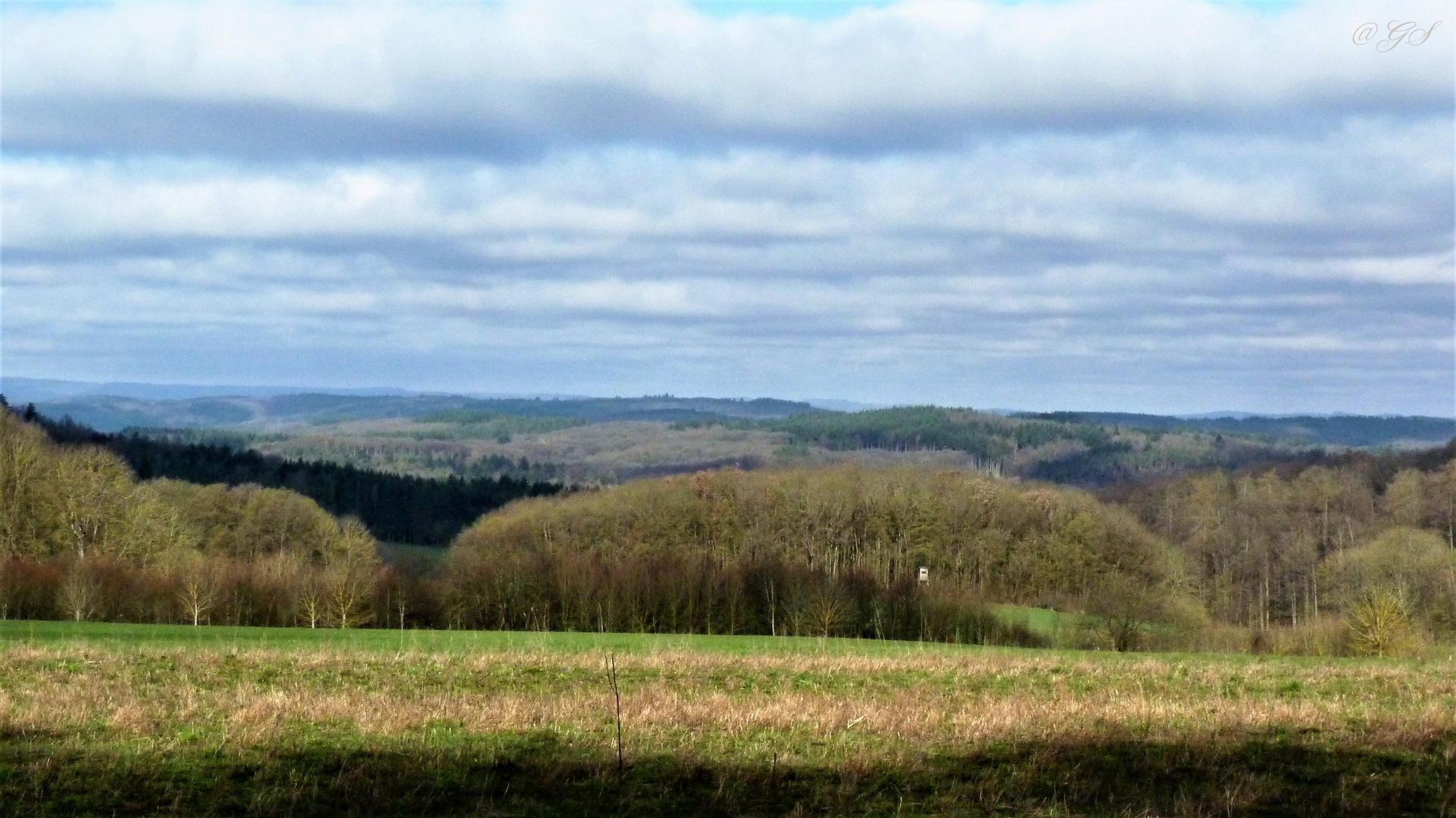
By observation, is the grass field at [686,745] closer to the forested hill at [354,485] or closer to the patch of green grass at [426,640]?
the patch of green grass at [426,640]

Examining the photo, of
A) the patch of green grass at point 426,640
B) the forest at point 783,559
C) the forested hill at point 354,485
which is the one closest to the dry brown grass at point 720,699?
the patch of green grass at point 426,640

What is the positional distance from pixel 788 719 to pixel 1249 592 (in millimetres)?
115249

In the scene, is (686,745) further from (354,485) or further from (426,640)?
(354,485)

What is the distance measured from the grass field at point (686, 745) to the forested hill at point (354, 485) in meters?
135

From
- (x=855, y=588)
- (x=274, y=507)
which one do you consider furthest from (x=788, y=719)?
(x=274, y=507)

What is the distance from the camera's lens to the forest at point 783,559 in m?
64.9

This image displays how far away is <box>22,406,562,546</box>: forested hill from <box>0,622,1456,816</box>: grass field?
135 metres

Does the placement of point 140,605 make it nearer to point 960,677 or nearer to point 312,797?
point 960,677

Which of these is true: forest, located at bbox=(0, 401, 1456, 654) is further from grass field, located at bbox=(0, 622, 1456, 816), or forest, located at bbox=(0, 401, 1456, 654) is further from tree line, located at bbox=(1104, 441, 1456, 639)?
grass field, located at bbox=(0, 622, 1456, 816)

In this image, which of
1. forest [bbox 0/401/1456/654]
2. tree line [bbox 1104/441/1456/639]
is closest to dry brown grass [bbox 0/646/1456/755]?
forest [bbox 0/401/1456/654]

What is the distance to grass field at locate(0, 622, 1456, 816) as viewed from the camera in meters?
11.4

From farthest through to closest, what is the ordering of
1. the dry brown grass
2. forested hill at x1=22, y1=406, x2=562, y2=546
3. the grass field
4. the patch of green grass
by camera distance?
forested hill at x1=22, y1=406, x2=562, y2=546
the patch of green grass
the dry brown grass
the grass field

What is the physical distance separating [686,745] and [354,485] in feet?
547

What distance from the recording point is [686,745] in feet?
45.4
